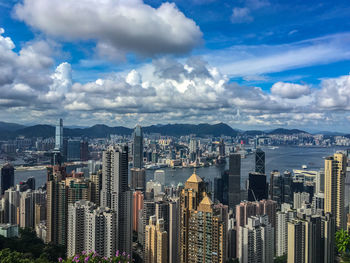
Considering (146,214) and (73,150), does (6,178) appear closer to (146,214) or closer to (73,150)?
(73,150)

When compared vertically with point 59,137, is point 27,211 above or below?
below

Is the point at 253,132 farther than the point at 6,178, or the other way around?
the point at 253,132

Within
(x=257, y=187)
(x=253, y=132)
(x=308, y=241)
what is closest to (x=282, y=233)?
(x=308, y=241)

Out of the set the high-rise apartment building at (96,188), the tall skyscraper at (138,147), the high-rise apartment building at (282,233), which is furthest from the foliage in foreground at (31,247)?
the tall skyscraper at (138,147)

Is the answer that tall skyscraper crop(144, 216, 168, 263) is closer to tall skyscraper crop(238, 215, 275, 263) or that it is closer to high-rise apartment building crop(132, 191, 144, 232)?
tall skyscraper crop(238, 215, 275, 263)

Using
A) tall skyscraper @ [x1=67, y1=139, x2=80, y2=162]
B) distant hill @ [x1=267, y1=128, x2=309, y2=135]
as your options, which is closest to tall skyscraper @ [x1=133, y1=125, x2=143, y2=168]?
tall skyscraper @ [x1=67, y1=139, x2=80, y2=162]

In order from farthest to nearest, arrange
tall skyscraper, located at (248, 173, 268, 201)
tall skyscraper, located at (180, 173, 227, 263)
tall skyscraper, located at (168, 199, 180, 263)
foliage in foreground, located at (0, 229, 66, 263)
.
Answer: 1. tall skyscraper, located at (248, 173, 268, 201)
2. foliage in foreground, located at (0, 229, 66, 263)
3. tall skyscraper, located at (168, 199, 180, 263)
4. tall skyscraper, located at (180, 173, 227, 263)
